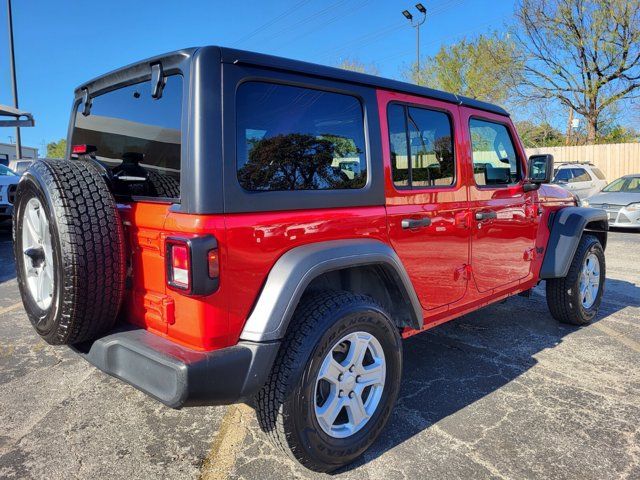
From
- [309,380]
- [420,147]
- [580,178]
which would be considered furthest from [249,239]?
[580,178]

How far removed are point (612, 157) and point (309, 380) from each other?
20920 millimetres

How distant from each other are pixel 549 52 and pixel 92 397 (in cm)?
2543

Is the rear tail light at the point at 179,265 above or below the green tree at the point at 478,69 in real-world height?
below

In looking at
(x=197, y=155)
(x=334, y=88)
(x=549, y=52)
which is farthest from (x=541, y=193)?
(x=549, y=52)

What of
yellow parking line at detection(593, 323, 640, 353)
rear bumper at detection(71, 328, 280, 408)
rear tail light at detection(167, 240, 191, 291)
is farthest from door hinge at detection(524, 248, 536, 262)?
rear tail light at detection(167, 240, 191, 291)

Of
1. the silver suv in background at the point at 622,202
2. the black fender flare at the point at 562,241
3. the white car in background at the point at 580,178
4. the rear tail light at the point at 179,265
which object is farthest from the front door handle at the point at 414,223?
the white car in background at the point at 580,178

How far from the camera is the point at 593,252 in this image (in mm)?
4656

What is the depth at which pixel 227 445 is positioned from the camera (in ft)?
8.71

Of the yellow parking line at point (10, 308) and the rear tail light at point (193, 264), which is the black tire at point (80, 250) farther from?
the yellow parking line at point (10, 308)

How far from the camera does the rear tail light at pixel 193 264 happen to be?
6.40 feet

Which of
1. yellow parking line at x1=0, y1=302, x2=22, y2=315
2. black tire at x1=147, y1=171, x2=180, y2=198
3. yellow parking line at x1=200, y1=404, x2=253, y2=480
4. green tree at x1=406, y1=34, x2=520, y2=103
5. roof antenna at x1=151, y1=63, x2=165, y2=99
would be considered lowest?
yellow parking line at x1=200, y1=404, x2=253, y2=480

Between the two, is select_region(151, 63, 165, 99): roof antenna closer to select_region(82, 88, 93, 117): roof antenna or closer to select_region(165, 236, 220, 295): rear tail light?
select_region(165, 236, 220, 295): rear tail light

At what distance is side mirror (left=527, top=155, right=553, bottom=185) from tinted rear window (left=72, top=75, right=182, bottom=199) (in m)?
2.91

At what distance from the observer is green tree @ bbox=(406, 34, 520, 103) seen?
24.2 m
